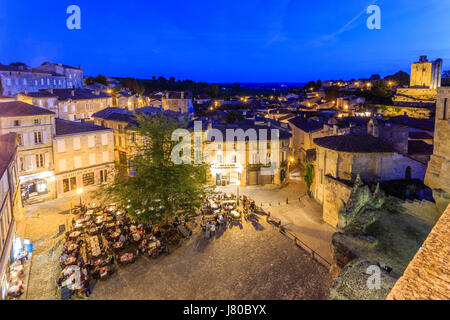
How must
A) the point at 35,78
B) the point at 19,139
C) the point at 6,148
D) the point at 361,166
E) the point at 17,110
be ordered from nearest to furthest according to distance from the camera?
the point at 6,148
the point at 361,166
the point at 19,139
the point at 17,110
the point at 35,78

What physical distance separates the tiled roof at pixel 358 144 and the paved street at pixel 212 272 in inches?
369

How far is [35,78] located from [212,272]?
63726 millimetres

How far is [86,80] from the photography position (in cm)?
9519

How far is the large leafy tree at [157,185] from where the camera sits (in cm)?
1980

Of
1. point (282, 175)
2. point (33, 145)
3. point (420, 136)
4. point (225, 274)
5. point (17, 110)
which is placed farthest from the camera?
point (282, 175)

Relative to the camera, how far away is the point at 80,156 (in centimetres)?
2912

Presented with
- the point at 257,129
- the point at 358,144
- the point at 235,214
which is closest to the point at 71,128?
the point at 235,214

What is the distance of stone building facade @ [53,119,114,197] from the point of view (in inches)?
1095

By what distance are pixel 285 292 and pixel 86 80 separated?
3873 inches

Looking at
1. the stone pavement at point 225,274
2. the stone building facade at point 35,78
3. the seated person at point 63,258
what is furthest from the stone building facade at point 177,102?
the seated person at point 63,258

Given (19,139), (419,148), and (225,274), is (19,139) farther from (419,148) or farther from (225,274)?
(419,148)

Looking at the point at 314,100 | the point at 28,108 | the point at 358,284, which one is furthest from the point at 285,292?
the point at 314,100

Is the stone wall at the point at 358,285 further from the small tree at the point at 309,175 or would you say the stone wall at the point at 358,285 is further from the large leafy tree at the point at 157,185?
the small tree at the point at 309,175
